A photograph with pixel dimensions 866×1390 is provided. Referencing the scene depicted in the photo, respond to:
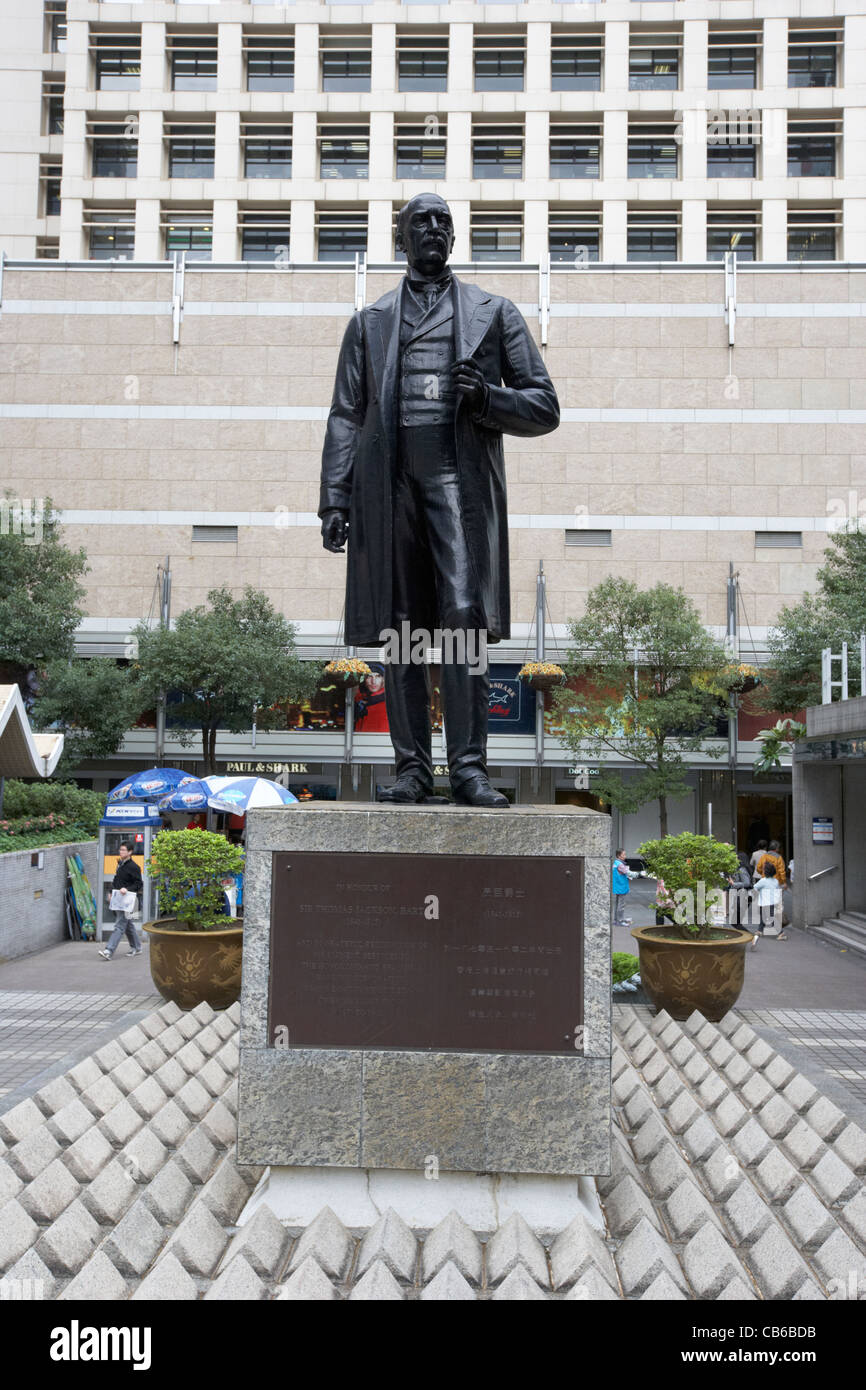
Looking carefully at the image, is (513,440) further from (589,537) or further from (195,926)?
(195,926)

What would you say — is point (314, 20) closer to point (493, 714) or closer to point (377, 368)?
point (493, 714)

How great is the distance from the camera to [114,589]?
3275 cm

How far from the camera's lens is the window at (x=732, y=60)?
39.5 meters

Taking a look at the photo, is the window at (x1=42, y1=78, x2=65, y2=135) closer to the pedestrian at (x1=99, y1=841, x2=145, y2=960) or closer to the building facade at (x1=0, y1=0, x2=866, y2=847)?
the building facade at (x1=0, y1=0, x2=866, y2=847)

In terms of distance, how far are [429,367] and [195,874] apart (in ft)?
22.3

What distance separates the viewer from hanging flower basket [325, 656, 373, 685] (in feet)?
92.9

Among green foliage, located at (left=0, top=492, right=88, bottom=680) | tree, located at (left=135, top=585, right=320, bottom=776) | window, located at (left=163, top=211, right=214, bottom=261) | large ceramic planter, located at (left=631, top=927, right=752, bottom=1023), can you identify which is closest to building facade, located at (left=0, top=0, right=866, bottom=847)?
tree, located at (left=135, top=585, right=320, bottom=776)

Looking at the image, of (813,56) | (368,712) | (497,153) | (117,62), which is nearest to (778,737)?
(368,712)

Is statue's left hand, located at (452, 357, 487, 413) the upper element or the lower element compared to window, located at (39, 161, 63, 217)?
lower

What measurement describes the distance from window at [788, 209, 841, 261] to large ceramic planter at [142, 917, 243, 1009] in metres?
39.4

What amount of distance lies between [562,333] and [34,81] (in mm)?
26939

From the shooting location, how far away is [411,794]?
227 inches

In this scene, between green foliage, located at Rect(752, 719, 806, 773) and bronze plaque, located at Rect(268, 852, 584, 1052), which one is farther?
green foliage, located at Rect(752, 719, 806, 773)
